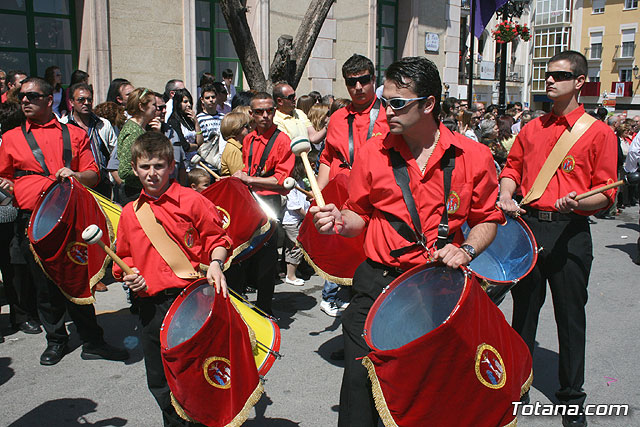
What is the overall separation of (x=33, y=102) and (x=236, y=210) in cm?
186

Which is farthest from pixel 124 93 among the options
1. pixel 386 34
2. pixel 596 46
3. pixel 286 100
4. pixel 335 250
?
pixel 596 46

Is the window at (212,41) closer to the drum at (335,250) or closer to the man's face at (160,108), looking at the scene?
the man's face at (160,108)

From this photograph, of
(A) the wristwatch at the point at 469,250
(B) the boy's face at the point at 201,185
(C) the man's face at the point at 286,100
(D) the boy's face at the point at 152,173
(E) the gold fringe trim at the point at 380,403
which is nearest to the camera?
(E) the gold fringe trim at the point at 380,403

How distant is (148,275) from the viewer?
331 centimetres

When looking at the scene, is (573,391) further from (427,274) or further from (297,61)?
(297,61)

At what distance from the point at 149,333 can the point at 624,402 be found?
10.8 ft

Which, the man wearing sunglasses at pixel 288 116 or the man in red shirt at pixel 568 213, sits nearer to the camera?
the man in red shirt at pixel 568 213

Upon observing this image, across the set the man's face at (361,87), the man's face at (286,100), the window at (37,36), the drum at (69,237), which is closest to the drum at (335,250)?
the man's face at (361,87)

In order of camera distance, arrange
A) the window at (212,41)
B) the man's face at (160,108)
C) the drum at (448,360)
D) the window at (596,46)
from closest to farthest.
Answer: the drum at (448,360) < the man's face at (160,108) < the window at (212,41) < the window at (596,46)

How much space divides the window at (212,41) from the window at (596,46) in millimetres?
47612

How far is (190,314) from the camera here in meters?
2.91

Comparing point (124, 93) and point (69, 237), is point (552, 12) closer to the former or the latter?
point (124, 93)

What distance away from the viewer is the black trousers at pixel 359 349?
2.79 meters

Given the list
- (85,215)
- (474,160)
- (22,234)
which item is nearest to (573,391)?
(474,160)
